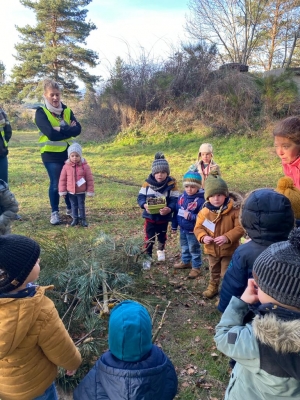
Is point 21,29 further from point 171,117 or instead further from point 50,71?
point 171,117

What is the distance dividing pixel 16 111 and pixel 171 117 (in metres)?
14.7

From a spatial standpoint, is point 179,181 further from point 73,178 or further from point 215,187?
point 215,187

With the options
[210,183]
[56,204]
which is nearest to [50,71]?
[56,204]

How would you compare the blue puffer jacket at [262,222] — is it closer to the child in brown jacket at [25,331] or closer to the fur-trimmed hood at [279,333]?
the fur-trimmed hood at [279,333]

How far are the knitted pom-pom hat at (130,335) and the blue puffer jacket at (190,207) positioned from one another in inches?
105

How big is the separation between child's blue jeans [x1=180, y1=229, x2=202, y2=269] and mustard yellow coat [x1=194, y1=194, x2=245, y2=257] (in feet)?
2.25

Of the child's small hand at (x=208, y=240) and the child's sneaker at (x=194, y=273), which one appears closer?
the child's small hand at (x=208, y=240)

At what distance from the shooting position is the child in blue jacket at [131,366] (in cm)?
167

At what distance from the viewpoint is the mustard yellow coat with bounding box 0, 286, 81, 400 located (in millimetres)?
1749

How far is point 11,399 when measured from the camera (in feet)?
6.51

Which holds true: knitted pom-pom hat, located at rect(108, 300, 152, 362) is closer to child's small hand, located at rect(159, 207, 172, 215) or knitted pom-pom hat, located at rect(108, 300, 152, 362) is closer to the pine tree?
child's small hand, located at rect(159, 207, 172, 215)

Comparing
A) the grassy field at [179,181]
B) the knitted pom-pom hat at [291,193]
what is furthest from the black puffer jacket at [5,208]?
the knitted pom-pom hat at [291,193]

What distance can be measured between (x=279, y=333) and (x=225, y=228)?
92.0 inches

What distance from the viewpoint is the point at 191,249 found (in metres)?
4.57
